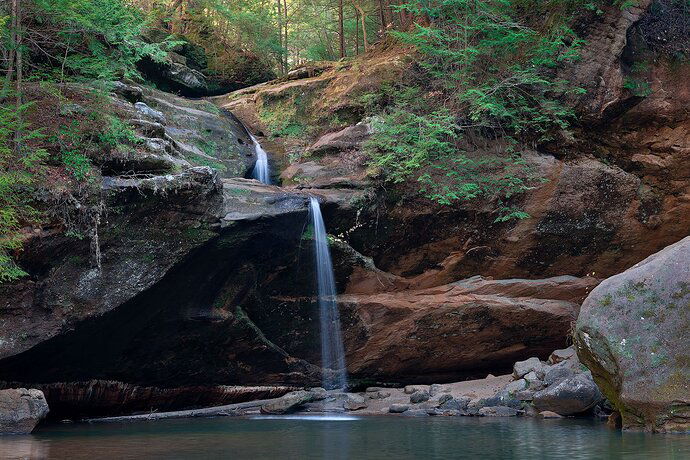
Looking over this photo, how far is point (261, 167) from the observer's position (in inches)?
689

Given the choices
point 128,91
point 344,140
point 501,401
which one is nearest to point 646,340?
point 501,401

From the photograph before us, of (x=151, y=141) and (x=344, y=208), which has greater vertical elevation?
(x=151, y=141)

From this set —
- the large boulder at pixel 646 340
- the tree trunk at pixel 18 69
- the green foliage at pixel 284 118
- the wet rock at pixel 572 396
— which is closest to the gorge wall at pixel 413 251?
the green foliage at pixel 284 118

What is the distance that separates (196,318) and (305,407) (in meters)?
3.50

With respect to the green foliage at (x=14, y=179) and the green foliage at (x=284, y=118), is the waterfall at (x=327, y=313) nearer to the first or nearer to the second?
the green foliage at (x=284, y=118)

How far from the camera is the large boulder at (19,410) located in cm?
1085

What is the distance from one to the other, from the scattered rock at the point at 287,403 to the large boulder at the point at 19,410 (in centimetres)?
517

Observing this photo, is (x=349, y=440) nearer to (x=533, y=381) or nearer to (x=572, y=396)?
(x=572, y=396)

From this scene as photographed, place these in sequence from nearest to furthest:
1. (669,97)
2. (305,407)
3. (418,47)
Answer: (305,407) → (669,97) → (418,47)

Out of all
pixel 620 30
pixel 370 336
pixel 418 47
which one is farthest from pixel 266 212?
pixel 620 30

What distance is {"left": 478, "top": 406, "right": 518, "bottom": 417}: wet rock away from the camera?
537 inches

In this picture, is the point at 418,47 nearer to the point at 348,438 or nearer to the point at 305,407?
the point at 305,407

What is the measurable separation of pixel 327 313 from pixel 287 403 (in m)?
A: 2.42

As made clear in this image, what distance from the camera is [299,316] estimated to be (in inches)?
623
